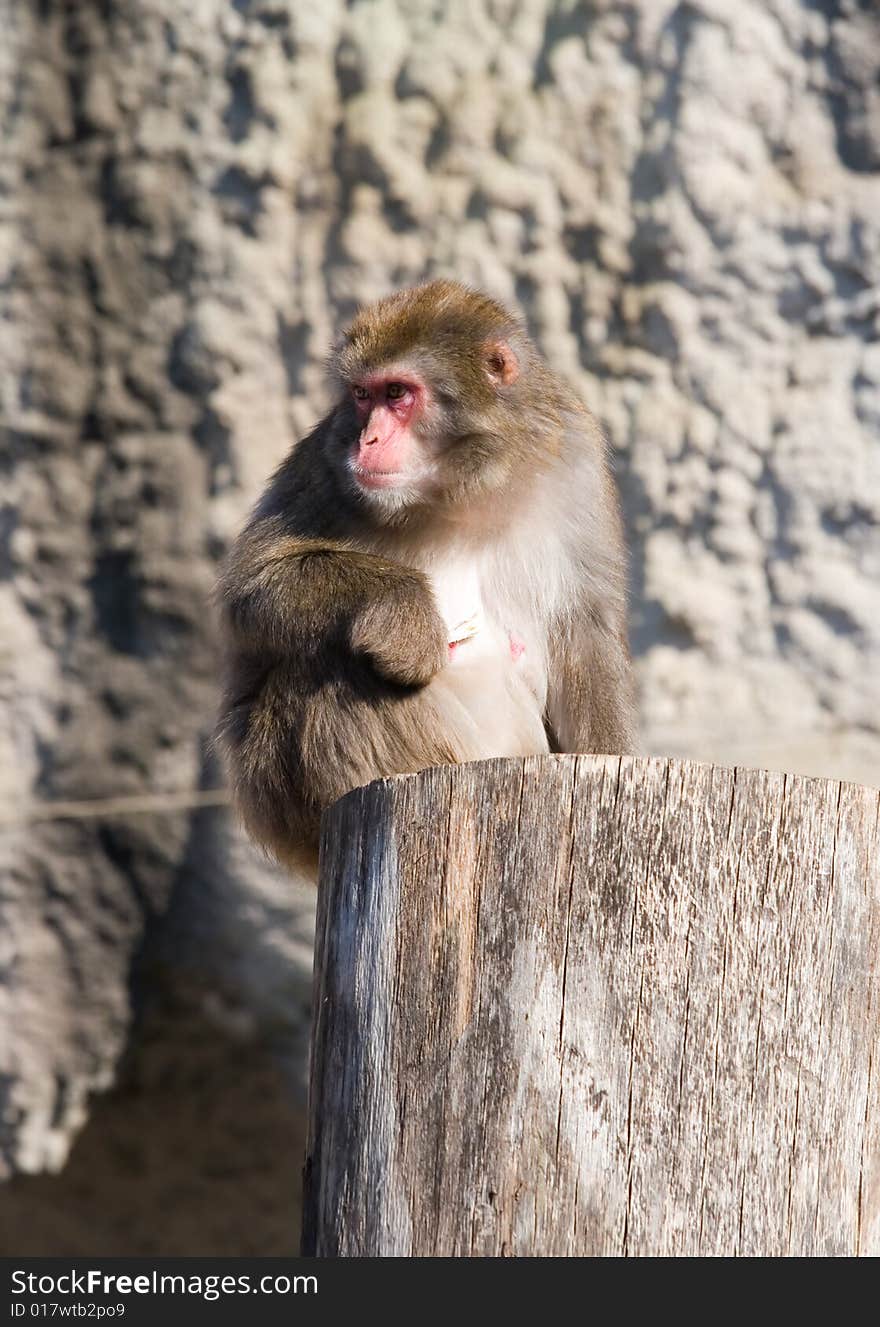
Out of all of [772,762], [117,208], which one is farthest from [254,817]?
[117,208]

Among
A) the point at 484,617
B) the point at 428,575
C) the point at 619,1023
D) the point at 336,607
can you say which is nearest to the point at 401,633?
the point at 336,607

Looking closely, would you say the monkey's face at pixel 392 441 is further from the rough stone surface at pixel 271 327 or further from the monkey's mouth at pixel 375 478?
the rough stone surface at pixel 271 327

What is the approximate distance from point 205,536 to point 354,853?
3.15 meters

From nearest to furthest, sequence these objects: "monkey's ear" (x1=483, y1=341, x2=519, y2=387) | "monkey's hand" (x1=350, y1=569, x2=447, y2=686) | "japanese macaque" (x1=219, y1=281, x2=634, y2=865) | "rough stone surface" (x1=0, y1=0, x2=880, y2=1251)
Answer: "monkey's hand" (x1=350, y1=569, x2=447, y2=686)
"japanese macaque" (x1=219, y1=281, x2=634, y2=865)
"monkey's ear" (x1=483, y1=341, x2=519, y2=387)
"rough stone surface" (x1=0, y1=0, x2=880, y2=1251)

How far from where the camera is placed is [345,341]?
3.95m

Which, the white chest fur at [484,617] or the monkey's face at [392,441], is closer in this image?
the monkey's face at [392,441]

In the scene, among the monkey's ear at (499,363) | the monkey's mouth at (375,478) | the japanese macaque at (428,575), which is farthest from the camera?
the monkey's ear at (499,363)

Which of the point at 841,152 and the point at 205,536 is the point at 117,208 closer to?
the point at 205,536

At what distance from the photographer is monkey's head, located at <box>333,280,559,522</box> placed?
3.79 m

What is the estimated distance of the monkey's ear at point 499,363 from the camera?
3.86 m

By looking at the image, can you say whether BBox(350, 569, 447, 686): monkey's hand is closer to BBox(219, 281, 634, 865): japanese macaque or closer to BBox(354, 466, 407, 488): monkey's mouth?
BBox(219, 281, 634, 865): japanese macaque

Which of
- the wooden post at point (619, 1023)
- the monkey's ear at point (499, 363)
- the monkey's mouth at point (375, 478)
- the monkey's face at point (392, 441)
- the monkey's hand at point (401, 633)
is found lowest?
the wooden post at point (619, 1023)

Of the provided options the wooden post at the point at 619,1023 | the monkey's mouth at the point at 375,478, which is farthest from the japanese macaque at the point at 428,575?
the wooden post at the point at 619,1023

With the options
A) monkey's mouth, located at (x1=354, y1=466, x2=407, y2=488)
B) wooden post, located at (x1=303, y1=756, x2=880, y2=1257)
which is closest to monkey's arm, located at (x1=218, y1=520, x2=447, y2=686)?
monkey's mouth, located at (x1=354, y1=466, x2=407, y2=488)
